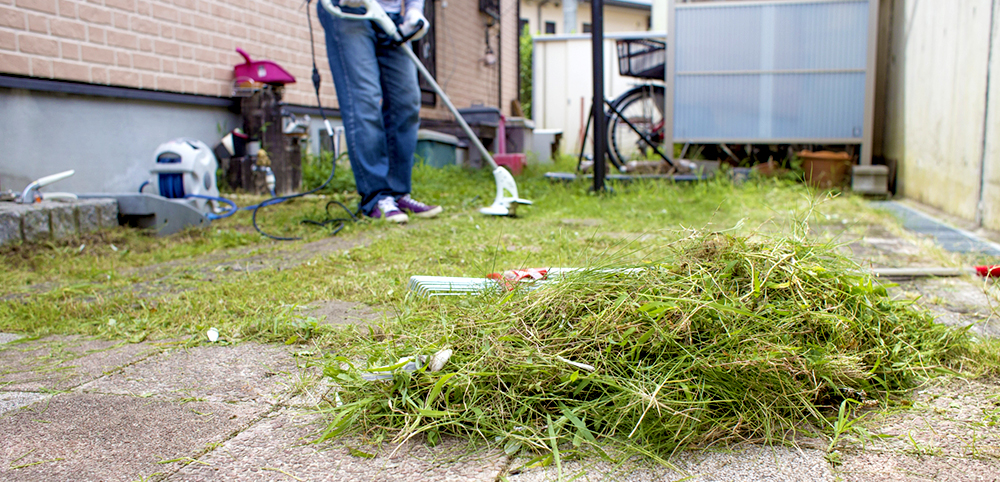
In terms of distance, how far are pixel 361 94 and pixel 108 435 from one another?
7.75 feet

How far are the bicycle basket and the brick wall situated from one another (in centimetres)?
255

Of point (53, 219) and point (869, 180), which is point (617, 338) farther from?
point (869, 180)

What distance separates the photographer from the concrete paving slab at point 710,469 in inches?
31.5

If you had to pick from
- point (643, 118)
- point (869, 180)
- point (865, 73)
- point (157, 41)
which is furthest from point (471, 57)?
point (869, 180)

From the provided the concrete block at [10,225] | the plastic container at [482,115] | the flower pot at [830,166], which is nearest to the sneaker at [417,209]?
the concrete block at [10,225]

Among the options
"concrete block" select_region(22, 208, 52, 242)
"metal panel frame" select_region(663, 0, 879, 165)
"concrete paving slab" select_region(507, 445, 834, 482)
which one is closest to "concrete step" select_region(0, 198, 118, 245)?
"concrete block" select_region(22, 208, 52, 242)

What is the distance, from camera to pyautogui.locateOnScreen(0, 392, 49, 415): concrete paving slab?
1.04 m

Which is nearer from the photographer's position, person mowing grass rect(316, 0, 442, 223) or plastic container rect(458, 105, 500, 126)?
person mowing grass rect(316, 0, 442, 223)

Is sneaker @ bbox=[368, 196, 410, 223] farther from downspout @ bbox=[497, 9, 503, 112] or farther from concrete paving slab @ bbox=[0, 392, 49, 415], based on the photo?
downspout @ bbox=[497, 9, 503, 112]

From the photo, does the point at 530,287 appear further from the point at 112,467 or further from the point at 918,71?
the point at 918,71

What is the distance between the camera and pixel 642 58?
5.75 meters

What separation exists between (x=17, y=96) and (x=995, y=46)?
440 cm

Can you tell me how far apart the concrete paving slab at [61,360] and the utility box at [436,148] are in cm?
445

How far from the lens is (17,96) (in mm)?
3025
